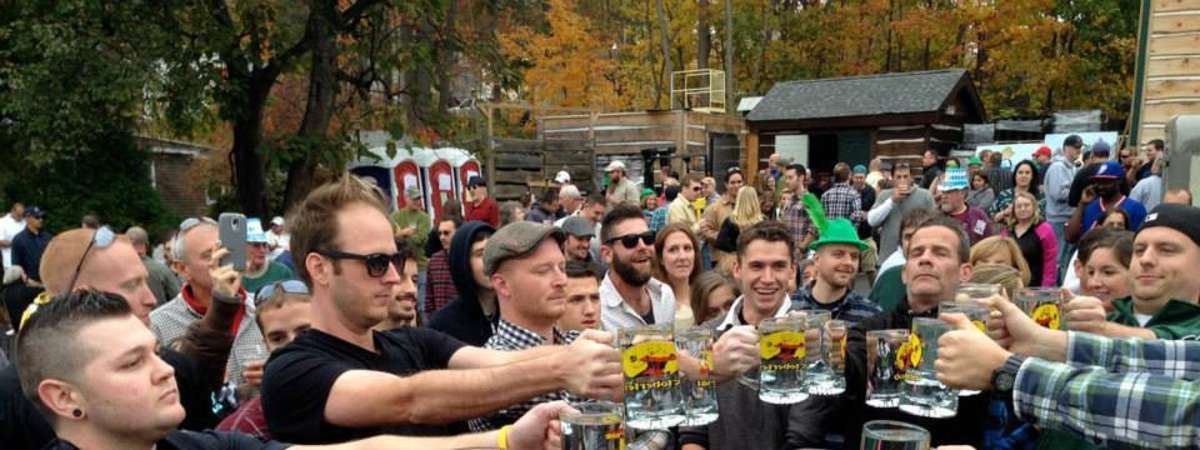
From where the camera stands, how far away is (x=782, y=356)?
2473 mm

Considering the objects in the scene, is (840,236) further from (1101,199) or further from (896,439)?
(1101,199)

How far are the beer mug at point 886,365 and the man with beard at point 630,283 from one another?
93.7 inches

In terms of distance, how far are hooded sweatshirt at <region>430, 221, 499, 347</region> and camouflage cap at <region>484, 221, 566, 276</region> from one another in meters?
1.07

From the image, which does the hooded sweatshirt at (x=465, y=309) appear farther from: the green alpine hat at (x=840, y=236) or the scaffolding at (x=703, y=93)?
the scaffolding at (x=703, y=93)

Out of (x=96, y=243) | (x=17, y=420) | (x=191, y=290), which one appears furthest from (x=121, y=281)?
(x=191, y=290)

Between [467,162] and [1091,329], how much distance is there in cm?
1848

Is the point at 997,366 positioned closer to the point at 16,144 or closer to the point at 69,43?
the point at 69,43

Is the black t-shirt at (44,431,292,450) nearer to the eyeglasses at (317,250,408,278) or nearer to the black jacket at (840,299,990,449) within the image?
the eyeglasses at (317,250,408,278)

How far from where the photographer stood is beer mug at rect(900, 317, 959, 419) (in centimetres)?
245

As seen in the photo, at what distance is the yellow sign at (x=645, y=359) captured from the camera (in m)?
2.22

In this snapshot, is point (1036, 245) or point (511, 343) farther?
point (1036, 245)

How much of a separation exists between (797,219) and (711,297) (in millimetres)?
4477

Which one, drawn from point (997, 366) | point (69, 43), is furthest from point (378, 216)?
point (69, 43)

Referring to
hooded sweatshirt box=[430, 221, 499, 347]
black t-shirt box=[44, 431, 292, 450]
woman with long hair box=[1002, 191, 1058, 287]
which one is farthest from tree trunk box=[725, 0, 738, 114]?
black t-shirt box=[44, 431, 292, 450]
